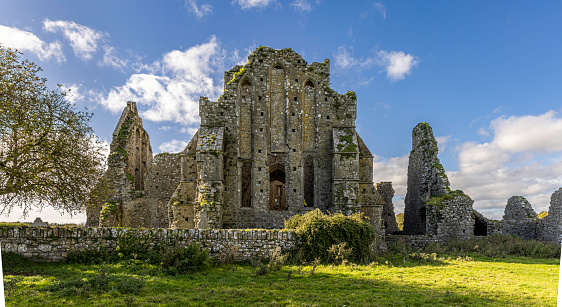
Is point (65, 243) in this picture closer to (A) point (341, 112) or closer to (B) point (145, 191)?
(B) point (145, 191)

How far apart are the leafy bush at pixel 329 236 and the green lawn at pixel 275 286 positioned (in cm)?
92

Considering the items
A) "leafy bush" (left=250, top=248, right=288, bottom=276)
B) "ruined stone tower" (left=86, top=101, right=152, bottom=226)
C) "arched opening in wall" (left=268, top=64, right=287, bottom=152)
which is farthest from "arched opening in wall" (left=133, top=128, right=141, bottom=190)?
"leafy bush" (left=250, top=248, right=288, bottom=276)

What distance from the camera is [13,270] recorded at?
955 cm

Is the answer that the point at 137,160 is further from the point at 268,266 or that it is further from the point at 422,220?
the point at 422,220

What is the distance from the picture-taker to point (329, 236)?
12.4 metres

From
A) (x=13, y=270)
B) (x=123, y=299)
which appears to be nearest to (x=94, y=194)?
(x=13, y=270)

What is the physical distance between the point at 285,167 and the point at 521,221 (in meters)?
15.4

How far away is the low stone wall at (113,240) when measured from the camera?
414 inches

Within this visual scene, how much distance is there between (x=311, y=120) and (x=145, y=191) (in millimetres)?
12377

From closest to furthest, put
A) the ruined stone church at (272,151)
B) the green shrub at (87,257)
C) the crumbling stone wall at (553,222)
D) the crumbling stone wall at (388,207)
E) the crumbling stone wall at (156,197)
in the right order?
1. the green shrub at (87,257)
2. the ruined stone church at (272,151)
3. the crumbling stone wall at (553,222)
4. the crumbling stone wall at (156,197)
5. the crumbling stone wall at (388,207)

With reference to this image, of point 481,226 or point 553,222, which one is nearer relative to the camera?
point 553,222

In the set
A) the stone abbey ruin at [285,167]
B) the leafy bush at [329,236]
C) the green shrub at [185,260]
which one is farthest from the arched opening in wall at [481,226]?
the green shrub at [185,260]

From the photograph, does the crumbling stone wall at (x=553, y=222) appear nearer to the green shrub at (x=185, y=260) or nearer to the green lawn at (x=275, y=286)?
the green lawn at (x=275, y=286)

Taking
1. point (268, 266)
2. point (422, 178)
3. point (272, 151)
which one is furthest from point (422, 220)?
point (268, 266)
